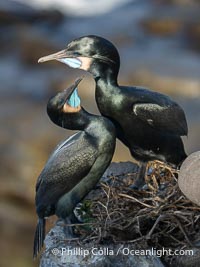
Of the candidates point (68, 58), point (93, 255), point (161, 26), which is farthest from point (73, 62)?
point (161, 26)

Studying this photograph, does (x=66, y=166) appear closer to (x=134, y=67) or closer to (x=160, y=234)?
(x=160, y=234)

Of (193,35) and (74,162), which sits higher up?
(193,35)

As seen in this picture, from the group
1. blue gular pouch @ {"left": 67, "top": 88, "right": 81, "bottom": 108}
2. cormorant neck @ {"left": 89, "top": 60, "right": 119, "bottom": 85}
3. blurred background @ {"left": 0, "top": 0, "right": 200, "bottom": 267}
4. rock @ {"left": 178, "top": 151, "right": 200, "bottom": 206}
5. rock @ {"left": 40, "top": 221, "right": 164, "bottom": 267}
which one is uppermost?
blurred background @ {"left": 0, "top": 0, "right": 200, "bottom": 267}

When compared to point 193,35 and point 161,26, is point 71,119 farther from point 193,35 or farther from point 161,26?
point 161,26

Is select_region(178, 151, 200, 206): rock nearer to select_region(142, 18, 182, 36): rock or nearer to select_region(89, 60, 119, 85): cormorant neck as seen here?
select_region(89, 60, 119, 85): cormorant neck

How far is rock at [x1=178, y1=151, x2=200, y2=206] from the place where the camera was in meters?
0.87

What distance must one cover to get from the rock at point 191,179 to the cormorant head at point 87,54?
0.18 m

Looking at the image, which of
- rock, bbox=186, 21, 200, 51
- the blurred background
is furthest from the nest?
rock, bbox=186, 21, 200, 51

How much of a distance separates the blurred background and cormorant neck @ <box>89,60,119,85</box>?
1641 mm

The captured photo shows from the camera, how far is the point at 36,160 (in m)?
2.80

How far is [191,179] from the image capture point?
88cm

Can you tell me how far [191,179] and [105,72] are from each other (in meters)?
0.19

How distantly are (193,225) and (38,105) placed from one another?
2475 millimetres

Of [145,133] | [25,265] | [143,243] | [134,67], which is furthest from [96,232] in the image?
[134,67]
